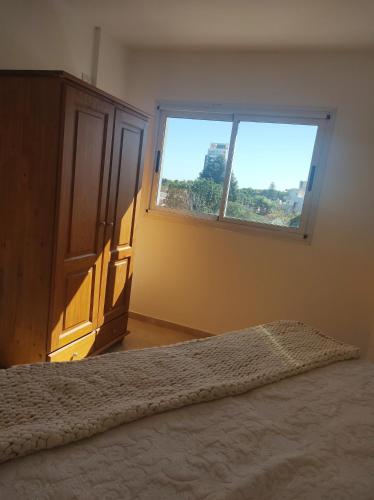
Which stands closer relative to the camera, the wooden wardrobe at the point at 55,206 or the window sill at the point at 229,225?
the wooden wardrobe at the point at 55,206

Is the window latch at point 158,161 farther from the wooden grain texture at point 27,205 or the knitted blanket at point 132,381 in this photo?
the knitted blanket at point 132,381

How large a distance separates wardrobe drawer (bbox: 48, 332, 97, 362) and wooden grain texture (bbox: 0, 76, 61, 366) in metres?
0.09

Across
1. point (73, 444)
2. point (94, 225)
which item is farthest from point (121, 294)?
point (73, 444)

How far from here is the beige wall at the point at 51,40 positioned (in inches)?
86.0

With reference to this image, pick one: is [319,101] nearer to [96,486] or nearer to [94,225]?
[94,225]

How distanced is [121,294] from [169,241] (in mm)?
760

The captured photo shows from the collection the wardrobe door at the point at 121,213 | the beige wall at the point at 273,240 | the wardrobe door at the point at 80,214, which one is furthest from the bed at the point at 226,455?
the beige wall at the point at 273,240

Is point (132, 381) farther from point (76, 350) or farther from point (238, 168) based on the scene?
point (238, 168)

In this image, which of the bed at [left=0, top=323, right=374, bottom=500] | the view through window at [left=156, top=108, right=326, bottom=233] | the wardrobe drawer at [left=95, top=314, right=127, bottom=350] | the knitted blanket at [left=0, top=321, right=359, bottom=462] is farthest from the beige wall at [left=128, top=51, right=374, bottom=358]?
the bed at [left=0, top=323, right=374, bottom=500]

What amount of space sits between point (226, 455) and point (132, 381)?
37cm

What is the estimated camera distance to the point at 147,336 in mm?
3258

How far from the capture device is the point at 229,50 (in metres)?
2.96

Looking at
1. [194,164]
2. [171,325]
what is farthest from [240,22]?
[171,325]

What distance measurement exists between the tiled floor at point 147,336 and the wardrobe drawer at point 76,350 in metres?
0.42
